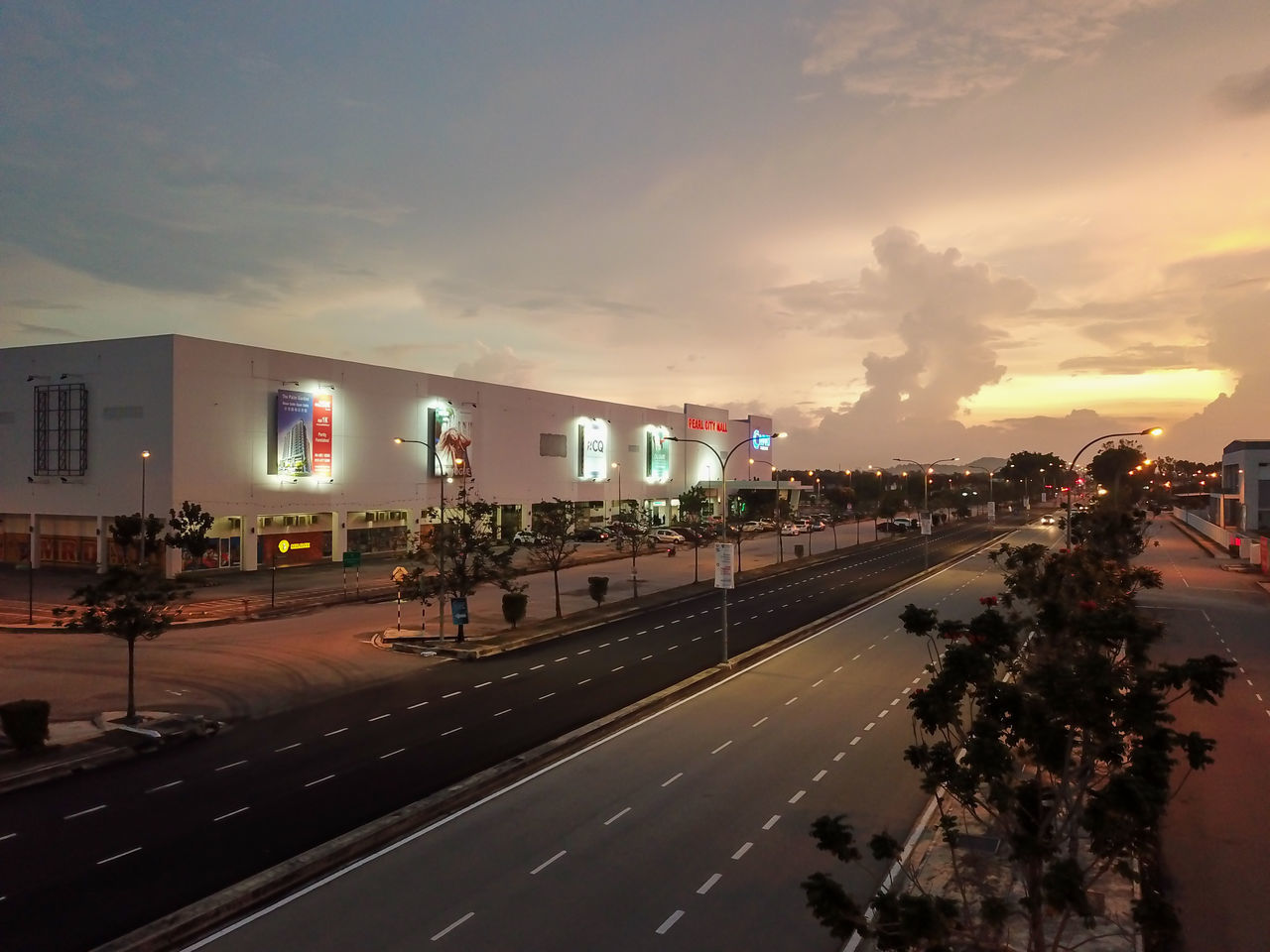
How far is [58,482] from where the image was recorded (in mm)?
53781

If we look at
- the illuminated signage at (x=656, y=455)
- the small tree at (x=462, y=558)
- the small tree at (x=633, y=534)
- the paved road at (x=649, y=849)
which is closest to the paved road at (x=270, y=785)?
the paved road at (x=649, y=849)

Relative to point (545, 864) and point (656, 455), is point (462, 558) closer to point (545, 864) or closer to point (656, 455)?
point (545, 864)

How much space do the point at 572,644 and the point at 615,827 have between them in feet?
58.4

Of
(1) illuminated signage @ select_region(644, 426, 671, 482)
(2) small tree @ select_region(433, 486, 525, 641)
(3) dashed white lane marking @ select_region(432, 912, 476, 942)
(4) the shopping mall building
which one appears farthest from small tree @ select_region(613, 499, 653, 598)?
(3) dashed white lane marking @ select_region(432, 912, 476, 942)

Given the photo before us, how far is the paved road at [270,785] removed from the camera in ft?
40.7

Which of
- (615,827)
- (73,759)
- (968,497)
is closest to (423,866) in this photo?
(615,827)

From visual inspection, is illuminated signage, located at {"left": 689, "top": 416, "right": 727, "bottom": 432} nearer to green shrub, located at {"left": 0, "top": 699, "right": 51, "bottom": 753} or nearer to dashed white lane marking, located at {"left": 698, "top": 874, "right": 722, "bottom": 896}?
green shrub, located at {"left": 0, "top": 699, "right": 51, "bottom": 753}

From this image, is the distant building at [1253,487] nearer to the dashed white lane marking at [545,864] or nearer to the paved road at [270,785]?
the paved road at [270,785]

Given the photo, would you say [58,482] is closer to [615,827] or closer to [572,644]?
[572,644]

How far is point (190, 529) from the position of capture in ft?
163

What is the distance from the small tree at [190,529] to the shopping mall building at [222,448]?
0.98 meters

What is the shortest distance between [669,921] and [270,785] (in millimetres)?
9385

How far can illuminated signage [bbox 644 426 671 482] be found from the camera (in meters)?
105

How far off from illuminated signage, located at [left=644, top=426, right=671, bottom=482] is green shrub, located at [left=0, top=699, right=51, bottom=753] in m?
87.1
